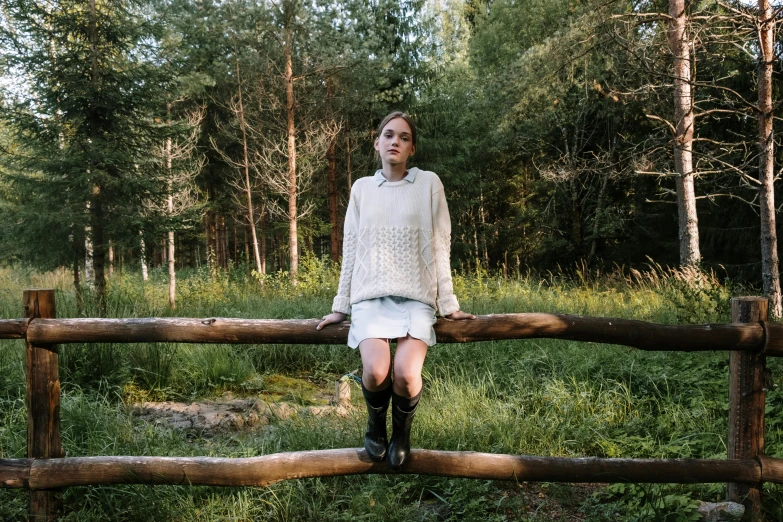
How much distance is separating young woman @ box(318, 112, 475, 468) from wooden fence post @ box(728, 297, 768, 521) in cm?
154

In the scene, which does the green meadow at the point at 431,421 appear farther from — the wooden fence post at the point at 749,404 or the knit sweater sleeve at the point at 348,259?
the knit sweater sleeve at the point at 348,259

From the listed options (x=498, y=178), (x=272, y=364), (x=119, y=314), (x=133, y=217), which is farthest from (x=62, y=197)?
(x=498, y=178)

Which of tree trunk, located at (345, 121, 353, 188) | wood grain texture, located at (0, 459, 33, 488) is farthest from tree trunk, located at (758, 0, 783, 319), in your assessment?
tree trunk, located at (345, 121, 353, 188)

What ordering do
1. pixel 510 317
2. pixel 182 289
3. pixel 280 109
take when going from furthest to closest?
1. pixel 280 109
2. pixel 182 289
3. pixel 510 317

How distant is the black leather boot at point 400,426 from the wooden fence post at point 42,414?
187 centimetres

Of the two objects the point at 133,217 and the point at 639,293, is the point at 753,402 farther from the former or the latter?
the point at 133,217

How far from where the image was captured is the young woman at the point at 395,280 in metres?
2.58

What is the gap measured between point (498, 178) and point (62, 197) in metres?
19.0

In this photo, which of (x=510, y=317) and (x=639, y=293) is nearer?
(x=510, y=317)

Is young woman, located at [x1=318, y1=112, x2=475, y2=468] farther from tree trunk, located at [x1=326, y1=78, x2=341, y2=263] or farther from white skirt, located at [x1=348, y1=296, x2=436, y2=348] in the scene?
tree trunk, located at [x1=326, y1=78, x2=341, y2=263]

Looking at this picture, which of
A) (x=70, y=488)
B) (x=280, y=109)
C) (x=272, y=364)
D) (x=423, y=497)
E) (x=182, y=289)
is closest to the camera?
(x=70, y=488)

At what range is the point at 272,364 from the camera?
6.77 meters

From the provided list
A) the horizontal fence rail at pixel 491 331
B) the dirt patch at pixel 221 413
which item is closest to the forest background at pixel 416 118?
the dirt patch at pixel 221 413

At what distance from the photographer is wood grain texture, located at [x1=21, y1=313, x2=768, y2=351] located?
296cm
